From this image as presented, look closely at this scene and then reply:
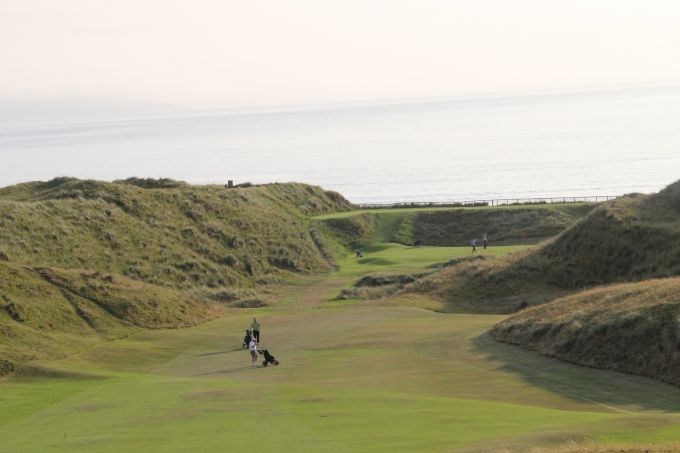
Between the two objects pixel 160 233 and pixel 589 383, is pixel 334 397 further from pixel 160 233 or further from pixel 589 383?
pixel 160 233

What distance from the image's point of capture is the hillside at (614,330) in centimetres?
3284

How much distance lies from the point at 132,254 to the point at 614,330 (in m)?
45.9

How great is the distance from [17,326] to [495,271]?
111ft

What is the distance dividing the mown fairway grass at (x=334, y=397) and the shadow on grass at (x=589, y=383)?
68mm

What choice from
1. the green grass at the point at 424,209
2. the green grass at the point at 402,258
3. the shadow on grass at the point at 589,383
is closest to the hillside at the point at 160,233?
the green grass at the point at 402,258

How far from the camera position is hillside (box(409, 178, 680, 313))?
58781mm

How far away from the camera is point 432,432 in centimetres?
2411

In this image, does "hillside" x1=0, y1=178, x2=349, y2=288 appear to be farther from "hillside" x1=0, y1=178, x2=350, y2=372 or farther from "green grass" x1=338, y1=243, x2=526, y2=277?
"green grass" x1=338, y1=243, x2=526, y2=277

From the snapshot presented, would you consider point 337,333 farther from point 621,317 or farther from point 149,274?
point 149,274

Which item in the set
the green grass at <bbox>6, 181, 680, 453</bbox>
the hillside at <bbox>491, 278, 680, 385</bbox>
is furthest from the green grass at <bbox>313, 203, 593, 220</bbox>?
the hillside at <bbox>491, 278, 680, 385</bbox>

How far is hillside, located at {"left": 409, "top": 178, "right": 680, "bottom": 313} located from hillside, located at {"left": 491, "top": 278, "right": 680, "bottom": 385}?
15.1 metres

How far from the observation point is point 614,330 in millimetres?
36000

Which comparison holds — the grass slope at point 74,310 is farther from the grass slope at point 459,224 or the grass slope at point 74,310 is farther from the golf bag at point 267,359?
the grass slope at point 459,224

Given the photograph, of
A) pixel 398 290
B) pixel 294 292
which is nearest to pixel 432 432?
pixel 398 290
